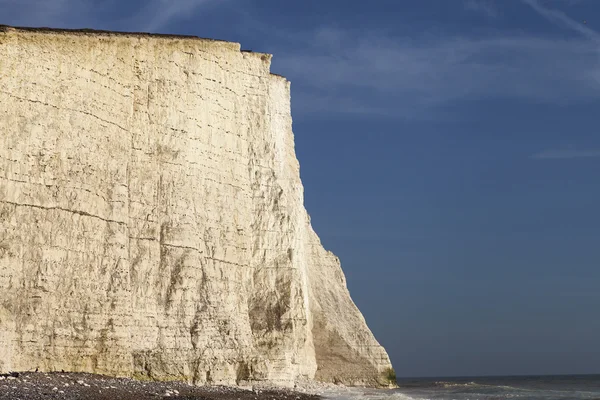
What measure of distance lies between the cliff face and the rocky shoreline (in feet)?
3.31

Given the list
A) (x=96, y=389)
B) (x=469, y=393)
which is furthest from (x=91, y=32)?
(x=469, y=393)

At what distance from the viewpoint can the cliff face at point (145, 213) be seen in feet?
61.9

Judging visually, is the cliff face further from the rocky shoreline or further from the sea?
the sea

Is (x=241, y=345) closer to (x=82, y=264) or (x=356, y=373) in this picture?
(x=82, y=264)

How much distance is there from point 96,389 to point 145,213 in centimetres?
666

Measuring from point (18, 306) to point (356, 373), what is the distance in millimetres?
19216

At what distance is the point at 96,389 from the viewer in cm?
1681

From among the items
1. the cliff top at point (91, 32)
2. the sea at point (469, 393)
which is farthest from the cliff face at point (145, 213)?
the sea at point (469, 393)

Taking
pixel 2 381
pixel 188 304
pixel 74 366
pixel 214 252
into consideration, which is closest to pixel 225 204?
pixel 214 252

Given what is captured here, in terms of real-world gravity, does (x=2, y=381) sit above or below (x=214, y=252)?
below

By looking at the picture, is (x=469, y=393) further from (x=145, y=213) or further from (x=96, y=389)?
(x=96, y=389)

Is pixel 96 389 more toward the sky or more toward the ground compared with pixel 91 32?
more toward the ground

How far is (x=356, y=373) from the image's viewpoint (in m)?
35.0

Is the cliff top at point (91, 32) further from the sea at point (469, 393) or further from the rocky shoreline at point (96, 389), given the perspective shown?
the sea at point (469, 393)
